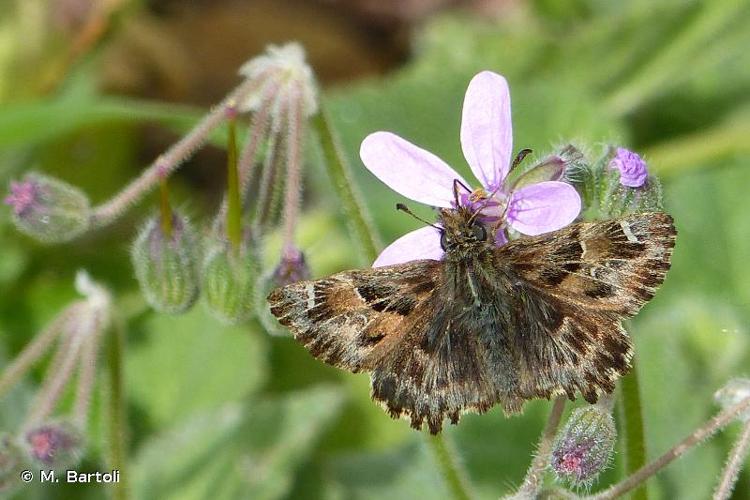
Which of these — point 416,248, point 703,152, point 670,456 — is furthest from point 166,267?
point 703,152

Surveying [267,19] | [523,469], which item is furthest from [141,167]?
[523,469]

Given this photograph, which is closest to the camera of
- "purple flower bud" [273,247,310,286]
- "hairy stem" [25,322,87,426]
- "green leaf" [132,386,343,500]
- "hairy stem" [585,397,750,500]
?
"hairy stem" [585,397,750,500]

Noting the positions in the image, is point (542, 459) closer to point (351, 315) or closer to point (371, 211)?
point (351, 315)

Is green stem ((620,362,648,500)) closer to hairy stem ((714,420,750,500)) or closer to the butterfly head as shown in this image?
hairy stem ((714,420,750,500))

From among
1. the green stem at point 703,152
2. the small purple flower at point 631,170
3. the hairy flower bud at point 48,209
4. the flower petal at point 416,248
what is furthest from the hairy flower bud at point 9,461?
the green stem at point 703,152

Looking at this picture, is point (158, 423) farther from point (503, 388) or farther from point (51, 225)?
point (503, 388)

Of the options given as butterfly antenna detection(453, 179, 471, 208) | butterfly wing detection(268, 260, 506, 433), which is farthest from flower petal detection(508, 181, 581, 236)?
butterfly wing detection(268, 260, 506, 433)
